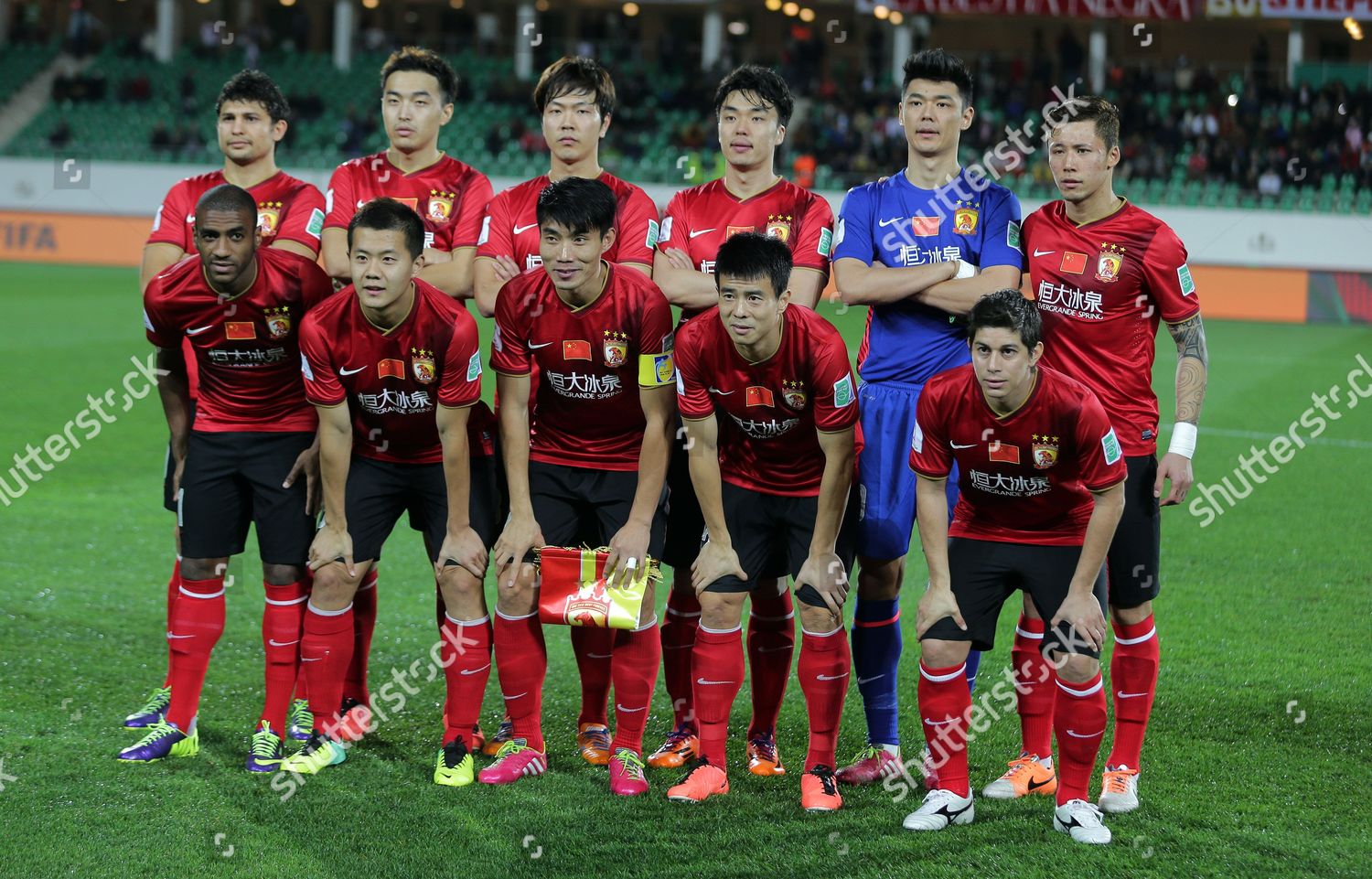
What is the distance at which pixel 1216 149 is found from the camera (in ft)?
84.3

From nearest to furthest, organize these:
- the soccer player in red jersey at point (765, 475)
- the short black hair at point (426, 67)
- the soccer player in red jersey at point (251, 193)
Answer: the soccer player in red jersey at point (765, 475) → the soccer player in red jersey at point (251, 193) → the short black hair at point (426, 67)

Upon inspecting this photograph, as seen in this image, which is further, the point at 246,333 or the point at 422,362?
the point at 246,333

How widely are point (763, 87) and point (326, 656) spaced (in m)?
2.51

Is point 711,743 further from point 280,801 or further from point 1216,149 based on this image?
point 1216,149

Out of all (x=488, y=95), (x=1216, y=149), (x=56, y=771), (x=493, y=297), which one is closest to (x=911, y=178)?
(x=493, y=297)

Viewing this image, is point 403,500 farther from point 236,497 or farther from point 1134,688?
point 1134,688

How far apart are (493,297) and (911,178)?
1.53m

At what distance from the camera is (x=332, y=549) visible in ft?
15.7

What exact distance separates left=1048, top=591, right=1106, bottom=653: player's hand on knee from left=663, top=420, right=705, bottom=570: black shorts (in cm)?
135

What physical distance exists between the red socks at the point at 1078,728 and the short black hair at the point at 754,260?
154 cm

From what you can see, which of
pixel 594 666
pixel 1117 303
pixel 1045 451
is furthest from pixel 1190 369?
pixel 594 666

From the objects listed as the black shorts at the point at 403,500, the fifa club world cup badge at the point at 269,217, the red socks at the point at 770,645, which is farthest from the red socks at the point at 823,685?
the fifa club world cup badge at the point at 269,217

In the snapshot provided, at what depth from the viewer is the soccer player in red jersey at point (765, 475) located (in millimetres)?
4457

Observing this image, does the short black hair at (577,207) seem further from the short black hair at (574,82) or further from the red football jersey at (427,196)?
the red football jersey at (427,196)
